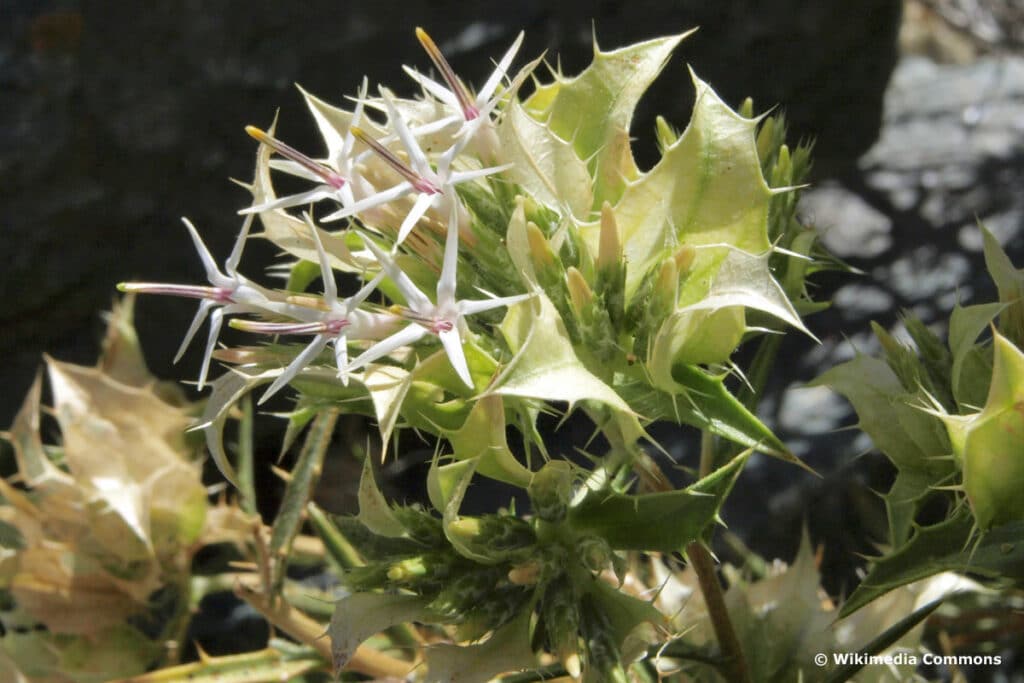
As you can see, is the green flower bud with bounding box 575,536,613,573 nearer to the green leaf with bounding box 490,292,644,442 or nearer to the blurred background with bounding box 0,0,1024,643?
the green leaf with bounding box 490,292,644,442

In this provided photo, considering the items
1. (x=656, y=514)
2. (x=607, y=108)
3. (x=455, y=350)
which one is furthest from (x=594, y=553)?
(x=607, y=108)

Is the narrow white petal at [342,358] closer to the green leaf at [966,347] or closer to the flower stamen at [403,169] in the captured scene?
the flower stamen at [403,169]

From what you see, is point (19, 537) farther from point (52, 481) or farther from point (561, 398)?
point (561, 398)

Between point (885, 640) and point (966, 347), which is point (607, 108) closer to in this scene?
point (966, 347)

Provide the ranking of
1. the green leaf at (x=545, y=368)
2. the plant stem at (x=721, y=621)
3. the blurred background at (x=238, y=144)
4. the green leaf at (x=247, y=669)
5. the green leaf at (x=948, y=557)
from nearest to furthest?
the green leaf at (x=545, y=368), the green leaf at (x=948, y=557), the plant stem at (x=721, y=621), the green leaf at (x=247, y=669), the blurred background at (x=238, y=144)

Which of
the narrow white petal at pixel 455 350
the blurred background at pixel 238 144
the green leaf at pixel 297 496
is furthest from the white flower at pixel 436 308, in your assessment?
the blurred background at pixel 238 144

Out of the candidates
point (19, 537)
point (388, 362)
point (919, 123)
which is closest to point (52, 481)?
point (19, 537)
